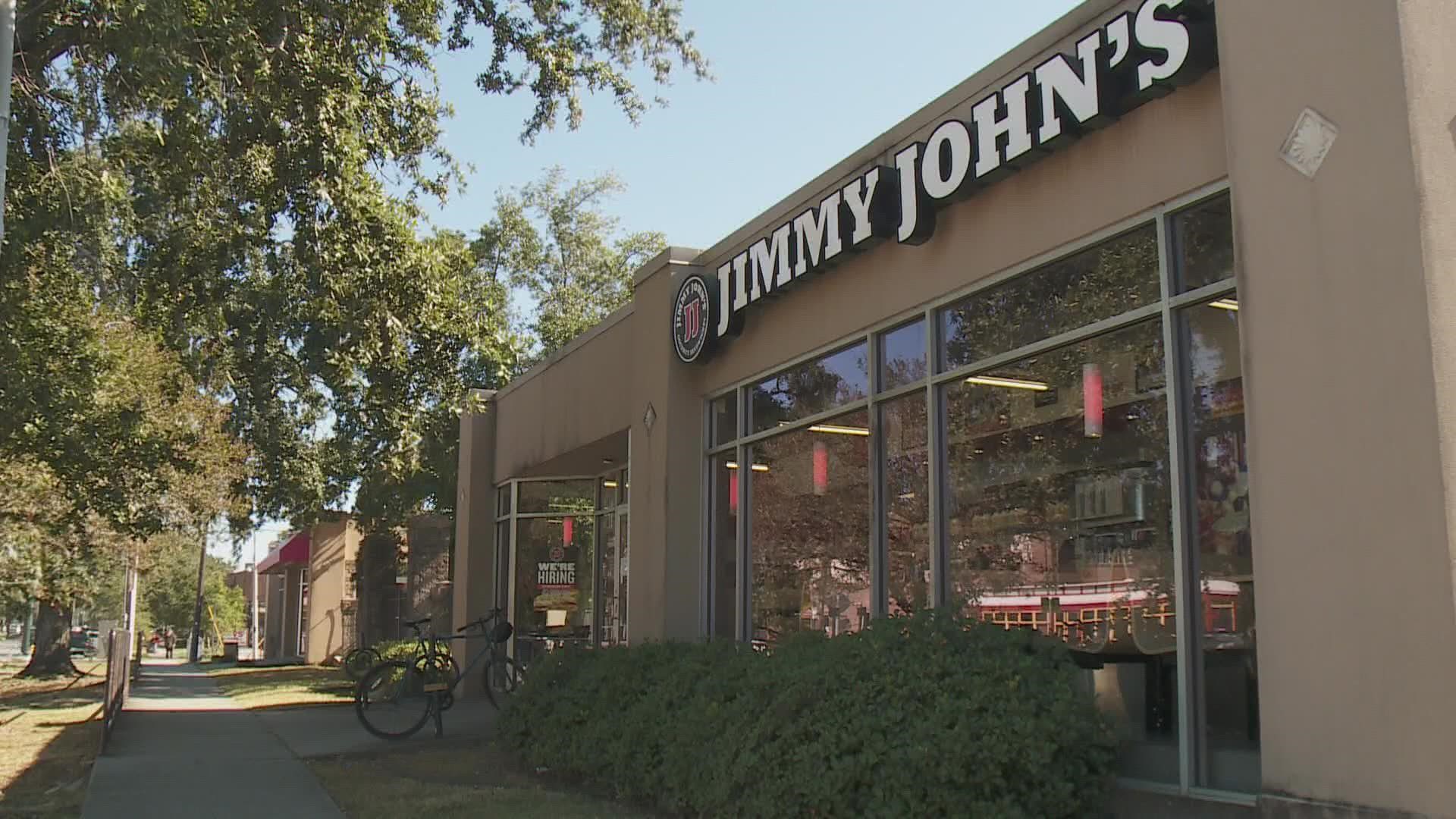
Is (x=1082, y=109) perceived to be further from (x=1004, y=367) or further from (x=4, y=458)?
(x=4, y=458)

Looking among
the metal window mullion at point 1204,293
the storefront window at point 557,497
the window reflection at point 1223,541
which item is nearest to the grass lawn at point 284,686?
the storefront window at point 557,497

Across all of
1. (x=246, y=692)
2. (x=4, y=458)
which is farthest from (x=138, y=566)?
(x=4, y=458)

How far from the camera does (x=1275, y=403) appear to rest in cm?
576

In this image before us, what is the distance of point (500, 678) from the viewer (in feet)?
46.8

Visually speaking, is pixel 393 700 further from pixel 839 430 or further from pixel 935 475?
pixel 935 475

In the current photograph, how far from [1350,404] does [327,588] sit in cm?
3625

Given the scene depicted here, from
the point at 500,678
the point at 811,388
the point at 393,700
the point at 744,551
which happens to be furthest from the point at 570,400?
the point at 811,388

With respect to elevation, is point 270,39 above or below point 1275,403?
above

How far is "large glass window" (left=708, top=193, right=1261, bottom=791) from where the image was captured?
255 inches

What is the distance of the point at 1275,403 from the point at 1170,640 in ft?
5.27

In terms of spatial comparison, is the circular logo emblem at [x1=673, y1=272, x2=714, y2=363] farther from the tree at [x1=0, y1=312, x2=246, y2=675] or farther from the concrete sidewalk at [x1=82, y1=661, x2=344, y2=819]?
Answer: the tree at [x1=0, y1=312, x2=246, y2=675]

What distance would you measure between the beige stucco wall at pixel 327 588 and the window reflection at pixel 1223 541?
33097mm

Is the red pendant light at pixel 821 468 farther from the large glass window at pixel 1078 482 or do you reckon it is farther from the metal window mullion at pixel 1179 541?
the metal window mullion at pixel 1179 541

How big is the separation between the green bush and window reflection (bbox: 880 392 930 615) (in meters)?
1.00
